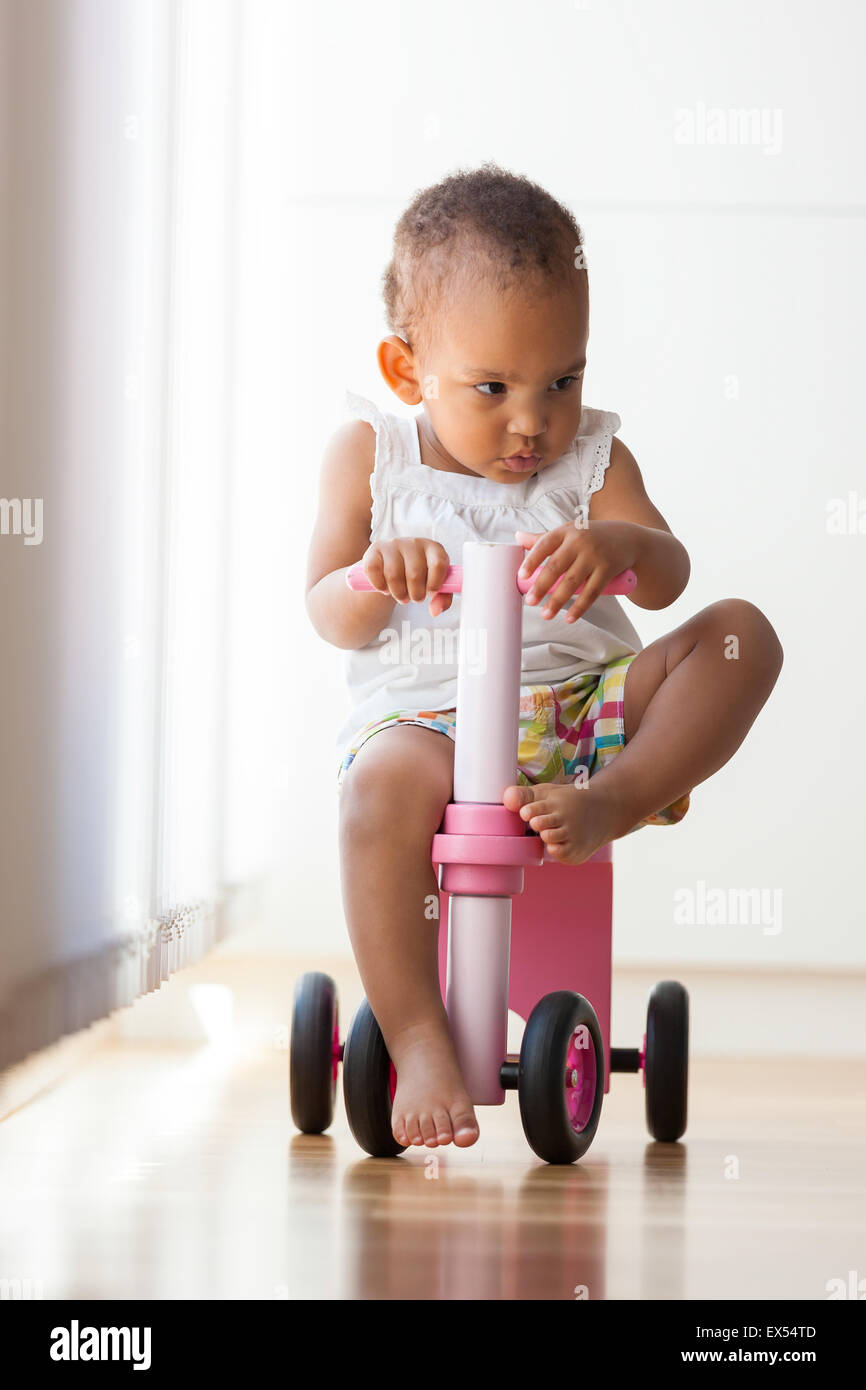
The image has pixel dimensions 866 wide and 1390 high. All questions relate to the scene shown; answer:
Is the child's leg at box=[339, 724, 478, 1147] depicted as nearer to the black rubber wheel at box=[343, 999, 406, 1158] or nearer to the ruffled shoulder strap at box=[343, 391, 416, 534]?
the black rubber wheel at box=[343, 999, 406, 1158]

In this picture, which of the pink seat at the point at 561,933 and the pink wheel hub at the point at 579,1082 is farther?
the pink seat at the point at 561,933

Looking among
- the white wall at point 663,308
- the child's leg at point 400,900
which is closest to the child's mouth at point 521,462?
the child's leg at point 400,900

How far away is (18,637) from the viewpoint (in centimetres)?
132

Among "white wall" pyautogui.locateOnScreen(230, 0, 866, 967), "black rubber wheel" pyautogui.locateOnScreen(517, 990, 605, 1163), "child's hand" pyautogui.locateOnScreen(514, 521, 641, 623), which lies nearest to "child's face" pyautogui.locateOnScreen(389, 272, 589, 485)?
"child's hand" pyautogui.locateOnScreen(514, 521, 641, 623)

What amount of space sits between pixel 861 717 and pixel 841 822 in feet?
0.59

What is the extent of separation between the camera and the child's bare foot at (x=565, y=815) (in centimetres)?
101

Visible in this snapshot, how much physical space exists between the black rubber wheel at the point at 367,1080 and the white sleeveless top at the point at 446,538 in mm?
246

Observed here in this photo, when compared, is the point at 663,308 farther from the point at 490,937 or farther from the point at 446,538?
the point at 490,937

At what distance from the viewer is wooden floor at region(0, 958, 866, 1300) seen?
75 centimetres

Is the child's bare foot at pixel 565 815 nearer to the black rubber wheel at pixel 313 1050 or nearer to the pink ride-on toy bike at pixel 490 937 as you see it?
the pink ride-on toy bike at pixel 490 937

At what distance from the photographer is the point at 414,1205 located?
3.06 feet

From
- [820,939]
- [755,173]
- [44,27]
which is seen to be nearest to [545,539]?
[44,27]

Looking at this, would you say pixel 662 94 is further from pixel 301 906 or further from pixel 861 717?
pixel 301 906

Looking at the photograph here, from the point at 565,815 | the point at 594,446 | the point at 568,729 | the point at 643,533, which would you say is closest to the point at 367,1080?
the point at 565,815
